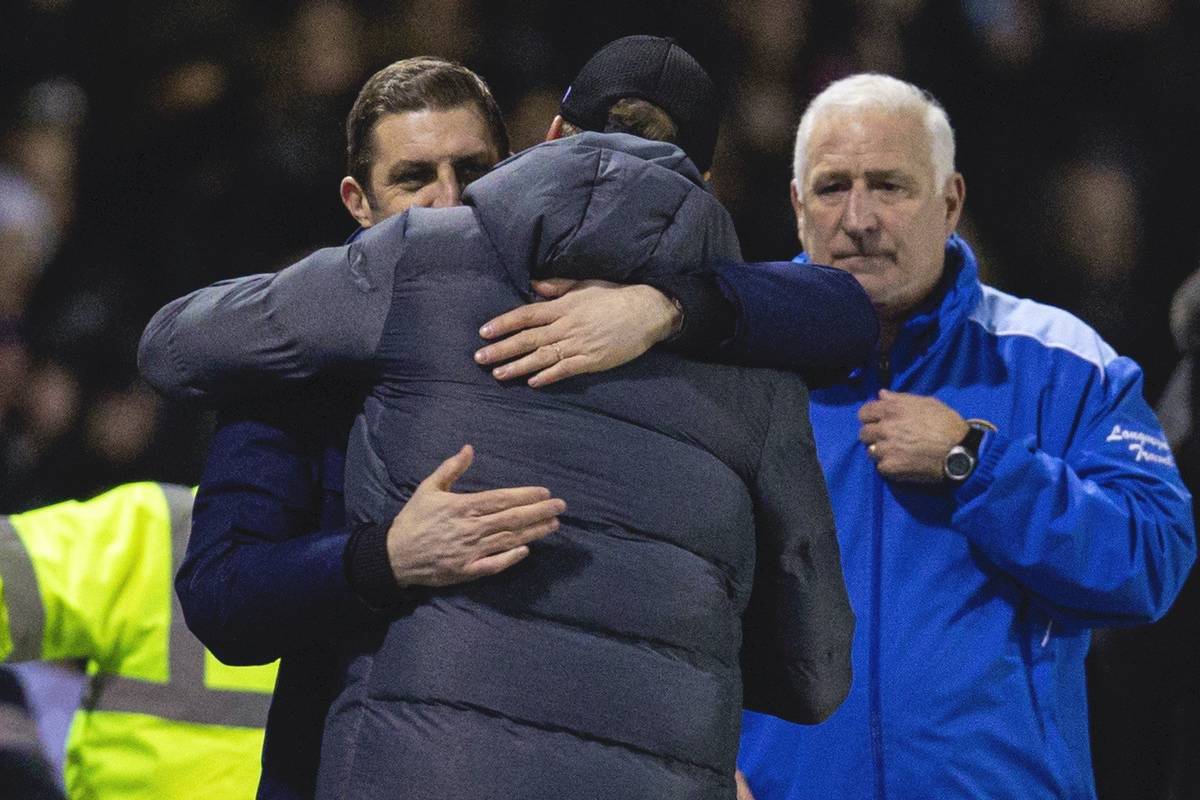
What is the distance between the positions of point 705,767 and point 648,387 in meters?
0.42

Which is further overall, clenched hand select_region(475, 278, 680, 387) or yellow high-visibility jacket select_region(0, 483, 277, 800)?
yellow high-visibility jacket select_region(0, 483, 277, 800)

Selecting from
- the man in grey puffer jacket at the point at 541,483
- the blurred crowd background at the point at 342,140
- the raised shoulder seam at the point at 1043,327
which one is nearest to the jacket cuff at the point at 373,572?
the man in grey puffer jacket at the point at 541,483

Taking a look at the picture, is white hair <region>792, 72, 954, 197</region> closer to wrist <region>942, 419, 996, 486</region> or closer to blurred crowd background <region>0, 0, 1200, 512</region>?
wrist <region>942, 419, 996, 486</region>

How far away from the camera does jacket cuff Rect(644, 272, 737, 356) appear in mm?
1876

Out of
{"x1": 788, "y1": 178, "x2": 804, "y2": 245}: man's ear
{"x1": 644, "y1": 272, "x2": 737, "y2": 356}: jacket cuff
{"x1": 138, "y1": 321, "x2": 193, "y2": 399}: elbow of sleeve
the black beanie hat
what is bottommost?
{"x1": 788, "y1": 178, "x2": 804, "y2": 245}: man's ear

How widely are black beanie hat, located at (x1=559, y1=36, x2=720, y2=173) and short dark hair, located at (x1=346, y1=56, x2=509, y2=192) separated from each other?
1.51 ft

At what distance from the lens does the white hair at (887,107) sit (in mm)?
3047

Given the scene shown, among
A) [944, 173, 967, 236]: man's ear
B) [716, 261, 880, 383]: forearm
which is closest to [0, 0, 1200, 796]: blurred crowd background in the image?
[944, 173, 967, 236]: man's ear

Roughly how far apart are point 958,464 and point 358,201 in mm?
1032

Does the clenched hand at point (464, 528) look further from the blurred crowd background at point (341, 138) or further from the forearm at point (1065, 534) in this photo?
the blurred crowd background at point (341, 138)

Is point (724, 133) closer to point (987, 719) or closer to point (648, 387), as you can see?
point (987, 719)

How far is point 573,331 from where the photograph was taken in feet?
5.94

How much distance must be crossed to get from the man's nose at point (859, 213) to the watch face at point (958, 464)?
1.64 ft

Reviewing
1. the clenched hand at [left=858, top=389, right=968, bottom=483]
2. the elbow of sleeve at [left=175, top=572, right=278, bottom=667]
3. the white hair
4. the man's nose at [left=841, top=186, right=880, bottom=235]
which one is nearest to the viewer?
the elbow of sleeve at [left=175, top=572, right=278, bottom=667]
